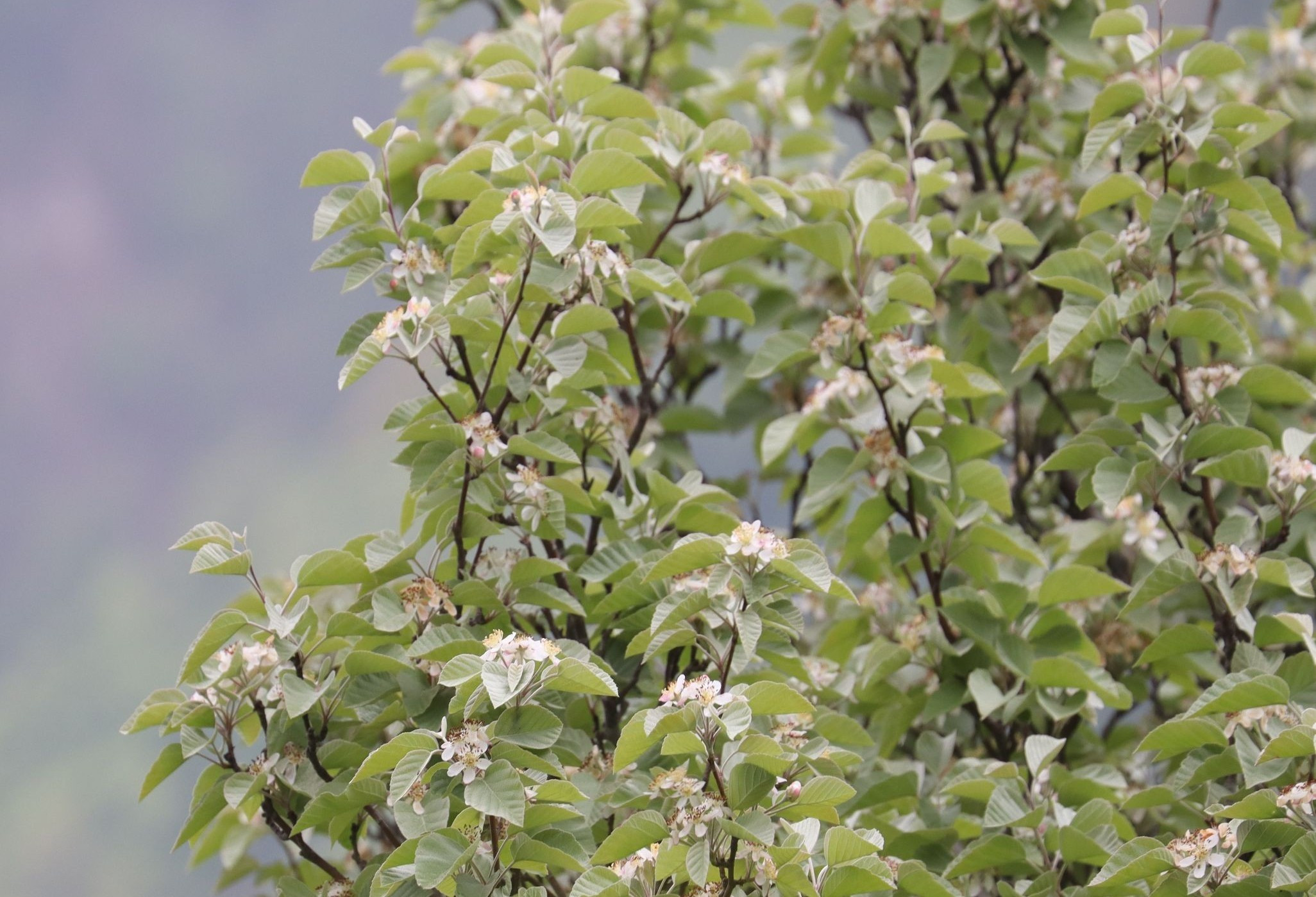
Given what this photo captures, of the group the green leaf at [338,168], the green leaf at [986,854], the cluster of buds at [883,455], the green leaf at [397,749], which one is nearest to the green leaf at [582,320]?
the green leaf at [338,168]

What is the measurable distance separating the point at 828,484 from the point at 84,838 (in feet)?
8.00

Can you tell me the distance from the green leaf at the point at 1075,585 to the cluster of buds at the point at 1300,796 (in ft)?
1.17

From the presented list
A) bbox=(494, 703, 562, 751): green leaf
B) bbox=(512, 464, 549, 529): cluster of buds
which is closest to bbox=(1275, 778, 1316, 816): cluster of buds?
bbox=(494, 703, 562, 751): green leaf

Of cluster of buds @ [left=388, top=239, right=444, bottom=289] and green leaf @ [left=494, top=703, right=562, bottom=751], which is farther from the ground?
cluster of buds @ [left=388, top=239, right=444, bottom=289]

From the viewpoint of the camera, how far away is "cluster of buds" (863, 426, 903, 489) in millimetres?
1752

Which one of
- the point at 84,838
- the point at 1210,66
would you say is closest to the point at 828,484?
the point at 1210,66

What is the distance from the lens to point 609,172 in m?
1.58

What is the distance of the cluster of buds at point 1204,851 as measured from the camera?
1.36m

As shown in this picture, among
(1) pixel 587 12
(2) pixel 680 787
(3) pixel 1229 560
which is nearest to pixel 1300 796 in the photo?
(3) pixel 1229 560

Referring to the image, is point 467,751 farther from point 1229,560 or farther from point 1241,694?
point 1229,560

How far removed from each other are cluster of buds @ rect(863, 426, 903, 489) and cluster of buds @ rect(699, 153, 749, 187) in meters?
0.37

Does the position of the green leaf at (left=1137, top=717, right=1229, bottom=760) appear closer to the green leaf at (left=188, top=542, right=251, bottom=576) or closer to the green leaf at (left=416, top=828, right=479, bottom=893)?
the green leaf at (left=416, top=828, right=479, bottom=893)

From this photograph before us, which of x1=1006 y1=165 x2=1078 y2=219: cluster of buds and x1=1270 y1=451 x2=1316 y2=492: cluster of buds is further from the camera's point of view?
x1=1006 y1=165 x2=1078 y2=219: cluster of buds

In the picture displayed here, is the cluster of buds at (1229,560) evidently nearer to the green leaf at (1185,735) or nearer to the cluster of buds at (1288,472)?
the cluster of buds at (1288,472)
